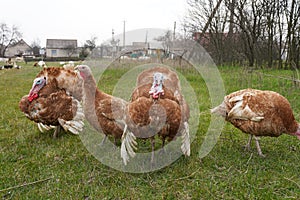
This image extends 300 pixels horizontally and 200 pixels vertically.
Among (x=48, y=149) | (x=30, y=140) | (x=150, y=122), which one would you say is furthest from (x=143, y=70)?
(x=30, y=140)

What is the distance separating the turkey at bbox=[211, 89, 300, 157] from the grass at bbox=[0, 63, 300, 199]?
15.6 inches

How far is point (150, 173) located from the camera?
3598 mm

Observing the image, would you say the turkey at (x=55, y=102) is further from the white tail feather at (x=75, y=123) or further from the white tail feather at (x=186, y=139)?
the white tail feather at (x=186, y=139)

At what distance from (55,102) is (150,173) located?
2.10 metres

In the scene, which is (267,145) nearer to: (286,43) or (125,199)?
(125,199)

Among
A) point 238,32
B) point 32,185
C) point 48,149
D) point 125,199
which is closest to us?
point 125,199

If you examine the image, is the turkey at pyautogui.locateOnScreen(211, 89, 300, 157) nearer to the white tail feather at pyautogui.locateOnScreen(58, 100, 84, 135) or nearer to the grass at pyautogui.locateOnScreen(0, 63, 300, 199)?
the grass at pyautogui.locateOnScreen(0, 63, 300, 199)

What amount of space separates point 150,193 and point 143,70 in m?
2.09

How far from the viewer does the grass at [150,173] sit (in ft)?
10.3

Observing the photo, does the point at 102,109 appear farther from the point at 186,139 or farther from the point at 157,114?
the point at 186,139

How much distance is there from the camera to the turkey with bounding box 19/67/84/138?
4.61 metres

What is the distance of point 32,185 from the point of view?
329 centimetres

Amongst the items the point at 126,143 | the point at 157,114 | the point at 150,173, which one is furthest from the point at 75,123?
the point at 157,114

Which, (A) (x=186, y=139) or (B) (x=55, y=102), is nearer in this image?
(A) (x=186, y=139)
